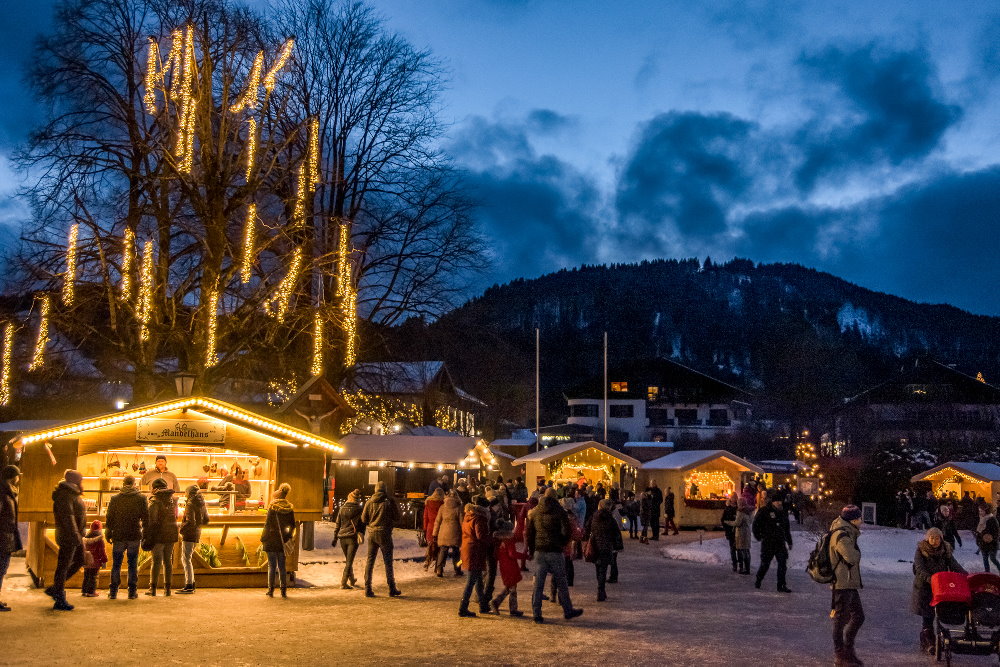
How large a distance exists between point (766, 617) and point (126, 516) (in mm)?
8323

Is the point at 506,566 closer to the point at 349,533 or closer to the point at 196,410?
the point at 349,533

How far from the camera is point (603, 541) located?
14102mm

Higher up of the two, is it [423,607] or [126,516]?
[126,516]

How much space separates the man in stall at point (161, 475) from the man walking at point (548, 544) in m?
6.11

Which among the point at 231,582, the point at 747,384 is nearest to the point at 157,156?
the point at 231,582

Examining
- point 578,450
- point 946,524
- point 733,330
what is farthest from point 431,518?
point 733,330

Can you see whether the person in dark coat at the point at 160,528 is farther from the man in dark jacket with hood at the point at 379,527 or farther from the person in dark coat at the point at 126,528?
the man in dark jacket with hood at the point at 379,527

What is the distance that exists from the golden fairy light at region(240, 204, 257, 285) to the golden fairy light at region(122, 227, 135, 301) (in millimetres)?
2205

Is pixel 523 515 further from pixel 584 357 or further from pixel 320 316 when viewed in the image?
pixel 584 357

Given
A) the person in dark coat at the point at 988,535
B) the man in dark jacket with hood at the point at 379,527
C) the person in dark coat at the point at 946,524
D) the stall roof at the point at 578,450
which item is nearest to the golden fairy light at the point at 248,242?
the man in dark jacket with hood at the point at 379,527

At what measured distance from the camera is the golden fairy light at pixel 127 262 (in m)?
19.7

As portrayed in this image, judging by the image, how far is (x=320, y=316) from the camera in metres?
21.9

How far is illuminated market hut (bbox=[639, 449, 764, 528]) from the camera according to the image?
3319cm

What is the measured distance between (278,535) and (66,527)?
2.67 meters
